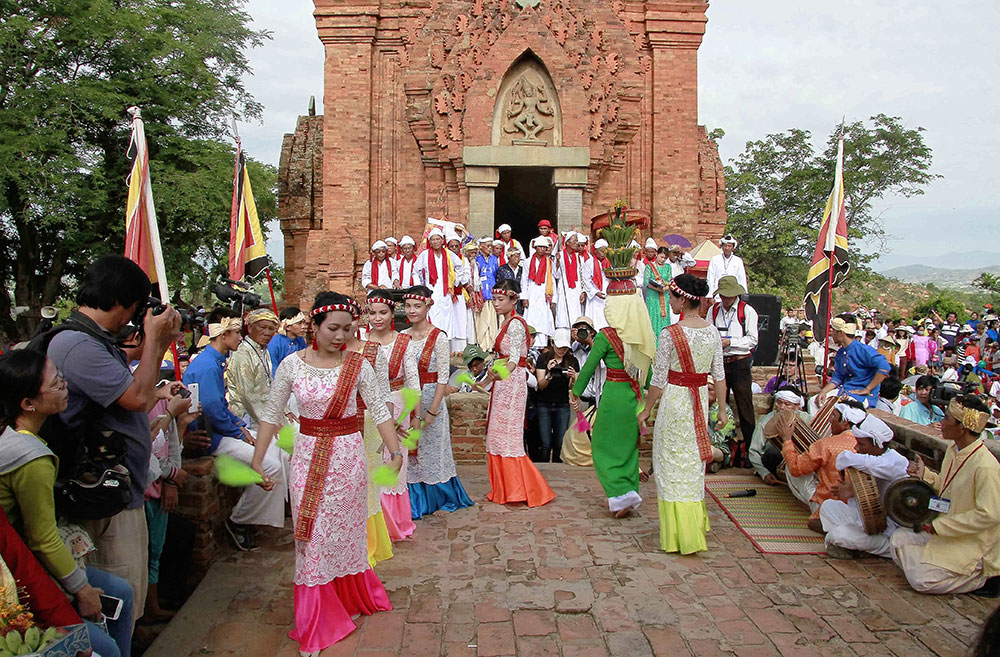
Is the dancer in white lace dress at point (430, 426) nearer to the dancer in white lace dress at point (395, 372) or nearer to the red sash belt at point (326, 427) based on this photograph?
the dancer in white lace dress at point (395, 372)

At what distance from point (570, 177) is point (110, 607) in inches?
434

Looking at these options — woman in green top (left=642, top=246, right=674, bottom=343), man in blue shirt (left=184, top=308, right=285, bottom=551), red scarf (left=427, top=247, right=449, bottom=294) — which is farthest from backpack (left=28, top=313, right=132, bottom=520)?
red scarf (left=427, top=247, right=449, bottom=294)

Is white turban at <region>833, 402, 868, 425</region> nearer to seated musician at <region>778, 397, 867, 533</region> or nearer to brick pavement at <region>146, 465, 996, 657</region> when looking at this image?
seated musician at <region>778, 397, 867, 533</region>

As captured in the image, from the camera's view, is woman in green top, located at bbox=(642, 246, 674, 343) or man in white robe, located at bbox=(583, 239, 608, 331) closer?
woman in green top, located at bbox=(642, 246, 674, 343)

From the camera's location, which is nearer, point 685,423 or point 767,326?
point 685,423

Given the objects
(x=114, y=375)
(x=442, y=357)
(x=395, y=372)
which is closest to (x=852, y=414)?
(x=442, y=357)

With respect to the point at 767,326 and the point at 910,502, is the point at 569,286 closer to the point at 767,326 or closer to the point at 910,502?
the point at 767,326

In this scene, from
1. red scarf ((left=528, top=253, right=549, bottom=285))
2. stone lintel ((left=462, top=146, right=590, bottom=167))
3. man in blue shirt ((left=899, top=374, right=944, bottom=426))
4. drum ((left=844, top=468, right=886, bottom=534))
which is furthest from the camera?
stone lintel ((left=462, top=146, right=590, bottom=167))

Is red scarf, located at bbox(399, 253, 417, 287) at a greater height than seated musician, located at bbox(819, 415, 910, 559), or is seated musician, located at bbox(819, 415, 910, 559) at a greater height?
red scarf, located at bbox(399, 253, 417, 287)

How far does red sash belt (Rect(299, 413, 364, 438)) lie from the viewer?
3.98 m

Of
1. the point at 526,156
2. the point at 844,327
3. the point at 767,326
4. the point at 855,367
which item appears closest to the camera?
the point at 855,367

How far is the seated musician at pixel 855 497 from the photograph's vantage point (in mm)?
4922

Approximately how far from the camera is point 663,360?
17.8ft

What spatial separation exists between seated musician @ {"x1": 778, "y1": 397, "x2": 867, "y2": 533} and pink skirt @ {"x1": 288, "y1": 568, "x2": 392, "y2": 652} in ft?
12.2
